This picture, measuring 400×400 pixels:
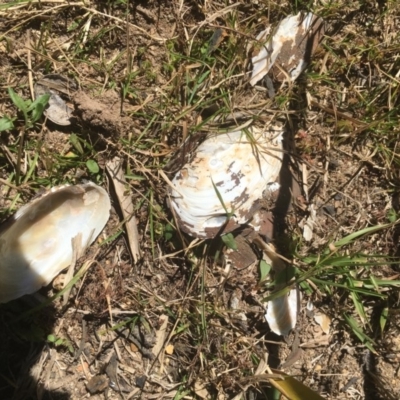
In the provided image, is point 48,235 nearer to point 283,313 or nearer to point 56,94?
point 56,94

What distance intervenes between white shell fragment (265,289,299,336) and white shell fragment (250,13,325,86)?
2.61 ft

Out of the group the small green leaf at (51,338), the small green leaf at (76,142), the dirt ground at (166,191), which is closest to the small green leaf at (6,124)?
the dirt ground at (166,191)

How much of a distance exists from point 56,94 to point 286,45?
0.83 meters

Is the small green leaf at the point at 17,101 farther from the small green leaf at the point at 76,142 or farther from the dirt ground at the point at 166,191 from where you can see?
the small green leaf at the point at 76,142

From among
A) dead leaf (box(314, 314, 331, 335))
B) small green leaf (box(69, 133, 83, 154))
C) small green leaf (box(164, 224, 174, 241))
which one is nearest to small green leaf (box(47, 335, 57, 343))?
small green leaf (box(164, 224, 174, 241))

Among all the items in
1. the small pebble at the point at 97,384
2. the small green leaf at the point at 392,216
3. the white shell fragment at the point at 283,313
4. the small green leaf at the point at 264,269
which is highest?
the small green leaf at the point at 264,269

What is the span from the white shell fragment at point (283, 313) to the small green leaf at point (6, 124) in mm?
1104

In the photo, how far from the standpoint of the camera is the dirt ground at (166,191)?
1.76 m

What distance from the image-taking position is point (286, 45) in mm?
1792

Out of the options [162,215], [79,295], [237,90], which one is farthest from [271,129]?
[79,295]

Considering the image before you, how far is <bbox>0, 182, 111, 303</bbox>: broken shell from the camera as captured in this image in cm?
170

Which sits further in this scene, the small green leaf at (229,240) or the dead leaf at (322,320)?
the dead leaf at (322,320)

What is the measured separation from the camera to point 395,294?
1867 millimetres

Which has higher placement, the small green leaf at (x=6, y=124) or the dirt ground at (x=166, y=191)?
the small green leaf at (x=6, y=124)
